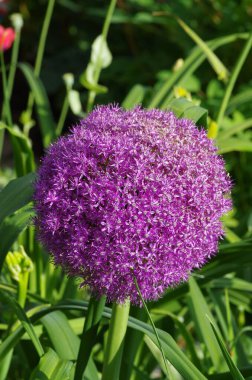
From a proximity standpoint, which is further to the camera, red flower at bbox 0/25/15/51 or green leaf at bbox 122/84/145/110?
red flower at bbox 0/25/15/51

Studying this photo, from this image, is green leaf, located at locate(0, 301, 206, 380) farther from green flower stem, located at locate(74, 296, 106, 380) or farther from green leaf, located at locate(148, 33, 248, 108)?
green leaf, located at locate(148, 33, 248, 108)

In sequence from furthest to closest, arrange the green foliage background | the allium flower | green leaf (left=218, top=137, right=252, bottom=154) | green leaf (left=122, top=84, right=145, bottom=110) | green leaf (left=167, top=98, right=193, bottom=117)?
green leaf (left=122, top=84, right=145, bottom=110), green leaf (left=218, top=137, right=252, bottom=154), green leaf (left=167, top=98, right=193, bottom=117), the green foliage background, the allium flower

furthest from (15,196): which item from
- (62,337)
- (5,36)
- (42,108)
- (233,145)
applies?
(5,36)

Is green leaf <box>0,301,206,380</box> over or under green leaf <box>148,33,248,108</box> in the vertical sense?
under

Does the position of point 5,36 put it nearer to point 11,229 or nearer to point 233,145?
point 233,145

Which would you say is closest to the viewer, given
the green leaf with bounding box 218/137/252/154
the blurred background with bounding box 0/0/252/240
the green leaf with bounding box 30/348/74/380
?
the green leaf with bounding box 30/348/74/380

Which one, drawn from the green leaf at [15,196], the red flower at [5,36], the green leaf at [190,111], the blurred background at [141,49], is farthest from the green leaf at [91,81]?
the green leaf at [15,196]

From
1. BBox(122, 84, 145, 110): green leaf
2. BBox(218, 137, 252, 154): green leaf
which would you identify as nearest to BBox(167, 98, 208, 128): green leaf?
BBox(218, 137, 252, 154): green leaf

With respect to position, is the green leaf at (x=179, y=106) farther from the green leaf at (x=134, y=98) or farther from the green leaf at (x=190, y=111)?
the green leaf at (x=134, y=98)
